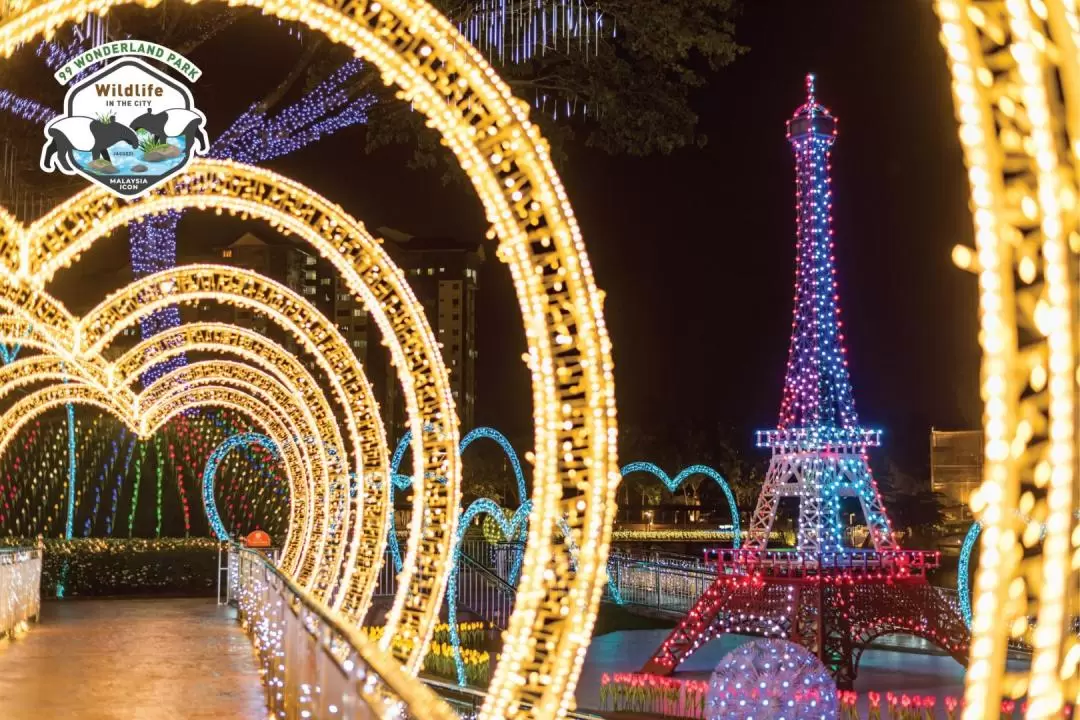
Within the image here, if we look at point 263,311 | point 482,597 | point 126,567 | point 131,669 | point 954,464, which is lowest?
point 482,597

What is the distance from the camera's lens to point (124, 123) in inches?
443

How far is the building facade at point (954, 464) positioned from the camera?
59250 mm

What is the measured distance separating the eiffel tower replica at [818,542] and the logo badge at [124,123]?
11.3 meters

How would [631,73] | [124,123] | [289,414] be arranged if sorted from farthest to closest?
[289,414]
[631,73]
[124,123]

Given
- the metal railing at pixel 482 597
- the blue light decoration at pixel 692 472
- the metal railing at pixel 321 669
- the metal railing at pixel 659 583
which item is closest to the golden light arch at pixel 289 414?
the metal railing at pixel 321 669

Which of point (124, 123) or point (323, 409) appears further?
point (323, 409)

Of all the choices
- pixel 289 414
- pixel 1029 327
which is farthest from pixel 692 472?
pixel 1029 327

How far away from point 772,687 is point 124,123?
7.41m

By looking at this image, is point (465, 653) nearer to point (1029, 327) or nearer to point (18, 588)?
point (18, 588)

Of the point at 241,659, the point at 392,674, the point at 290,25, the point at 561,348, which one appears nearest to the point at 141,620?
the point at 241,659

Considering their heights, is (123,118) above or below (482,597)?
above

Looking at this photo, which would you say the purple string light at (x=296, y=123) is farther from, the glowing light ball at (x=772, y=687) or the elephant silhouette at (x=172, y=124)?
the glowing light ball at (x=772, y=687)

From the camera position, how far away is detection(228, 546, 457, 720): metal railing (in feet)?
12.3

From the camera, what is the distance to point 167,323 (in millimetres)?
18406
